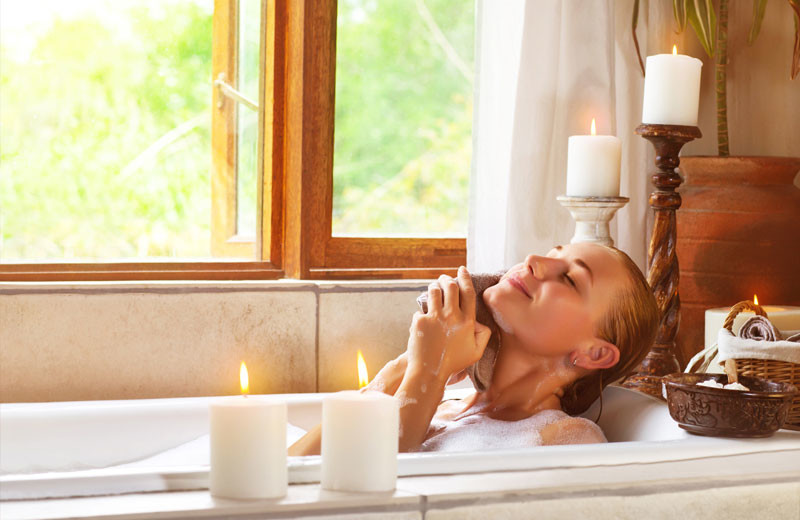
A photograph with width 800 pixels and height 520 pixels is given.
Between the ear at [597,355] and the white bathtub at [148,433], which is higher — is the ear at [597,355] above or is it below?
above

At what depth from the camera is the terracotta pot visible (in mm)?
2211

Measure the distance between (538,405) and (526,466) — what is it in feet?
1.54

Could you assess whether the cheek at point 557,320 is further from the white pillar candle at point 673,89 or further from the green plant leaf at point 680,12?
the green plant leaf at point 680,12

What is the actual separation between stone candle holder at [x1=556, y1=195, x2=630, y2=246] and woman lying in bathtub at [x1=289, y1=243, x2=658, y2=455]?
0.34 meters

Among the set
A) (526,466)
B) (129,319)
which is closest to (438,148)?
(129,319)

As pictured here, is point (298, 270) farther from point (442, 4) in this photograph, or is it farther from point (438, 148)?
point (442, 4)

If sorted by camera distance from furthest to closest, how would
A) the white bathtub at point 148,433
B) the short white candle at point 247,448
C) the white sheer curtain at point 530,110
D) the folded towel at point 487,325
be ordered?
the white sheer curtain at point 530,110 → the folded towel at point 487,325 → the white bathtub at point 148,433 → the short white candle at point 247,448

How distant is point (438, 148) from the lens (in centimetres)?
242

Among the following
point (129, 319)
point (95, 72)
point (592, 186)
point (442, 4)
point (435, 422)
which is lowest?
point (435, 422)

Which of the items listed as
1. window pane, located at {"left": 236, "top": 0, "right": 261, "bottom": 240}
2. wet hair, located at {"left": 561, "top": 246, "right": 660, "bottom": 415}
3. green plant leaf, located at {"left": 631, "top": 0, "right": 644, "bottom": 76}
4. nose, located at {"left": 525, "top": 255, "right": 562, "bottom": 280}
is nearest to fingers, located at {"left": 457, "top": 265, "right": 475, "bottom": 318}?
nose, located at {"left": 525, "top": 255, "right": 562, "bottom": 280}

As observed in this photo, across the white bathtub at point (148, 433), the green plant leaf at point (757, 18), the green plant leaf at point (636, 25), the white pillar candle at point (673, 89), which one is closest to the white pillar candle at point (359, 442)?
the white bathtub at point (148, 433)

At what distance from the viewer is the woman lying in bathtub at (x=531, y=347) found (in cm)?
149

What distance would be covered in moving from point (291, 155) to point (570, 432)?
105 cm

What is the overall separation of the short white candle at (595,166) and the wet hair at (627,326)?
0.36 m
